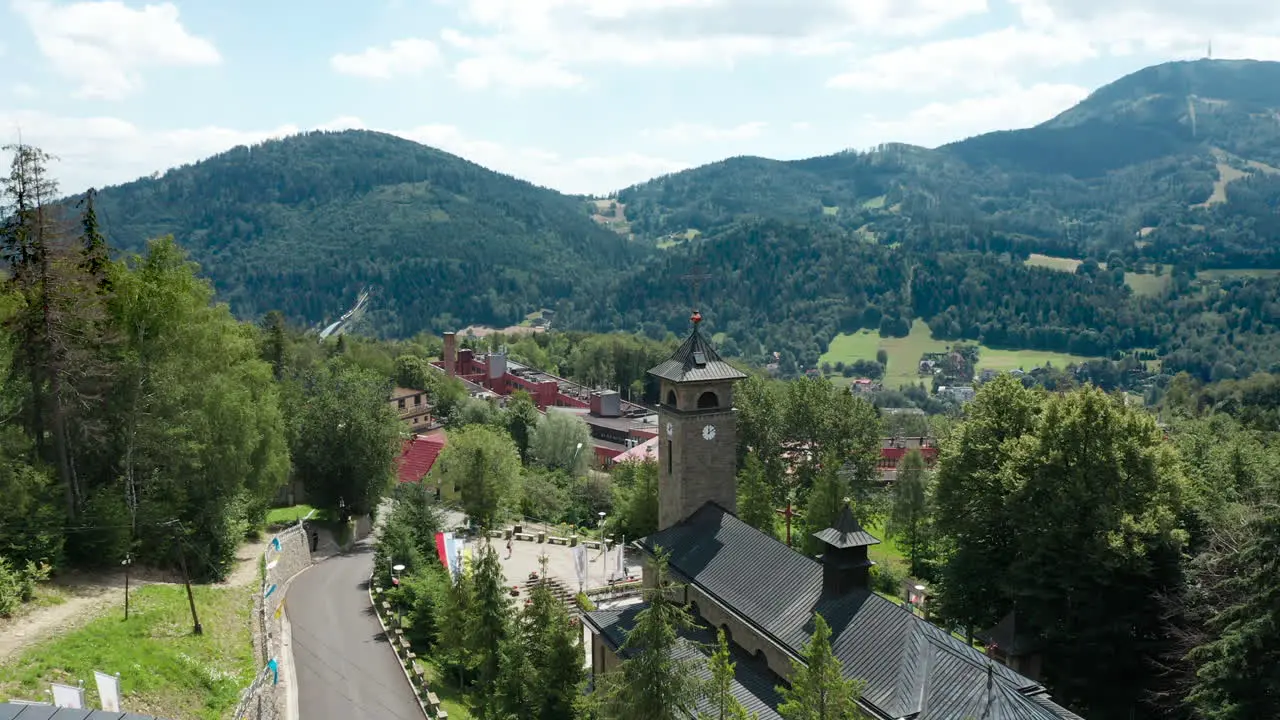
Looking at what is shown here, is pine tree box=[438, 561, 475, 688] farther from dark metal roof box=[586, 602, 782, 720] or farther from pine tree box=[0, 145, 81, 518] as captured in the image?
pine tree box=[0, 145, 81, 518]

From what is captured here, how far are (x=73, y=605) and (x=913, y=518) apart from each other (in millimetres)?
41153

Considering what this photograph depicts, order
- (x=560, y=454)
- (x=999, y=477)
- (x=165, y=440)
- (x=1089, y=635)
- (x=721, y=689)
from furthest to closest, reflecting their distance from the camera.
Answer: (x=560, y=454)
(x=165, y=440)
(x=999, y=477)
(x=1089, y=635)
(x=721, y=689)

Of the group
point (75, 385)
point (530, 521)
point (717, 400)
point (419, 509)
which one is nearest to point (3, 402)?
point (75, 385)

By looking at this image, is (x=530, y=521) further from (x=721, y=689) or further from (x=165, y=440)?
(x=721, y=689)

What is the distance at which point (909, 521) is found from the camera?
5341 cm

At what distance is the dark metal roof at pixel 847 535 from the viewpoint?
26.3 m

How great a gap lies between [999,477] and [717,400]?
11106 millimetres

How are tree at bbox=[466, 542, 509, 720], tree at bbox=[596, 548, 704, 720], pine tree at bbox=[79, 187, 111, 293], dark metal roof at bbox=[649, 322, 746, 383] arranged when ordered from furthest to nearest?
dark metal roof at bbox=[649, 322, 746, 383] < pine tree at bbox=[79, 187, 111, 293] < tree at bbox=[466, 542, 509, 720] < tree at bbox=[596, 548, 704, 720]

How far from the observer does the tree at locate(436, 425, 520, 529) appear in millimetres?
55938

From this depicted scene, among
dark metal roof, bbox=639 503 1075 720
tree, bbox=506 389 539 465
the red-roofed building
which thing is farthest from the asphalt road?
tree, bbox=506 389 539 465

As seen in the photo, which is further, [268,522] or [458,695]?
[268,522]

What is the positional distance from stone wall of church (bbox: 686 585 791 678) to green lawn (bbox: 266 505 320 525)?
29.8 metres

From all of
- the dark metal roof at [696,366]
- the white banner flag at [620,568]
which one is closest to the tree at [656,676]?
the dark metal roof at [696,366]

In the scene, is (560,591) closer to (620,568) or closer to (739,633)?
(620,568)
